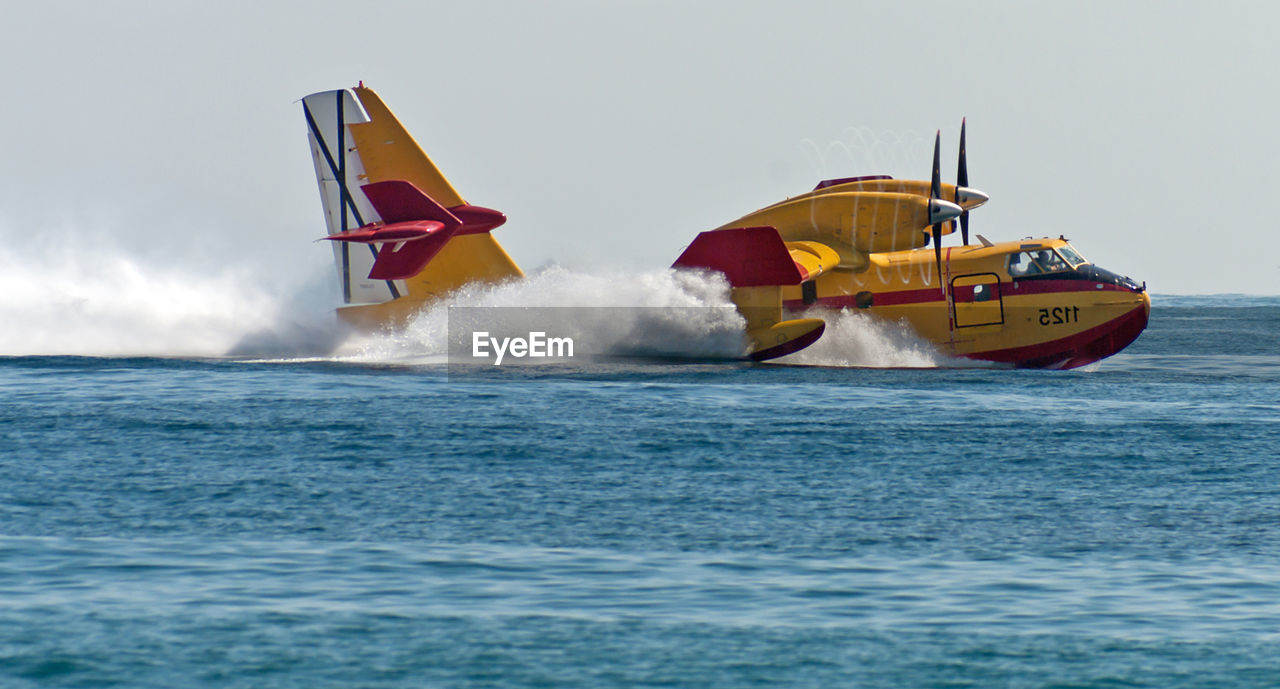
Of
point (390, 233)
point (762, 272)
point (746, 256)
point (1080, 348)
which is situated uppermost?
point (390, 233)

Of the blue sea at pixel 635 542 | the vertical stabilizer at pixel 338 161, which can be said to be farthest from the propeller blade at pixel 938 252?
the vertical stabilizer at pixel 338 161

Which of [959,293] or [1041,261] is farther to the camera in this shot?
[959,293]

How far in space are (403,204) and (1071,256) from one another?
18.0 metres

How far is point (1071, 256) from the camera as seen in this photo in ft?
109


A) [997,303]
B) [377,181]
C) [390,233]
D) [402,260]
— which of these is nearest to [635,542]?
[390,233]

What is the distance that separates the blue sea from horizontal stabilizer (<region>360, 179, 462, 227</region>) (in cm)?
868

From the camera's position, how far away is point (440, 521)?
46.9 ft

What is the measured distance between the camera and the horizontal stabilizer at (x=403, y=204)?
33.1 metres

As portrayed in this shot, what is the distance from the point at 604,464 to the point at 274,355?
21.0 m

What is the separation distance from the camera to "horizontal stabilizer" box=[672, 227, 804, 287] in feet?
105

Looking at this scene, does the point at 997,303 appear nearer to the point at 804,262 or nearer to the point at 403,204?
Result: the point at 804,262

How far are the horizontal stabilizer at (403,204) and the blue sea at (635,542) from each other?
8676 millimetres

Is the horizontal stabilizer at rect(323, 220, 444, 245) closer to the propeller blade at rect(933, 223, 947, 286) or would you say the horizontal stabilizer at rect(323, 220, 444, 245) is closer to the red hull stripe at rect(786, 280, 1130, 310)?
the red hull stripe at rect(786, 280, 1130, 310)

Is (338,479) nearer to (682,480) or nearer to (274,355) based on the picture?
(682,480)
